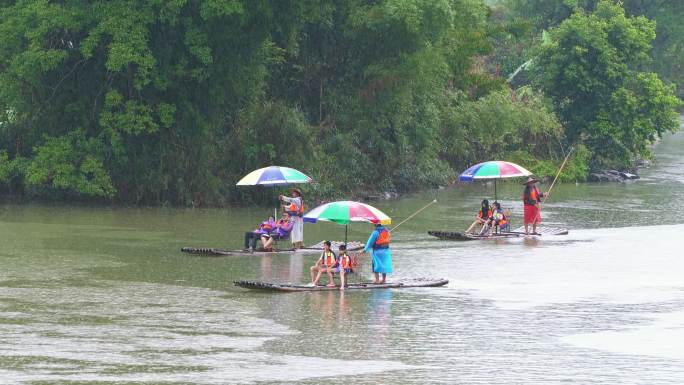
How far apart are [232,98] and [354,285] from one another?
1821 cm

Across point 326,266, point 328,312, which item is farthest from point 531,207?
point 328,312

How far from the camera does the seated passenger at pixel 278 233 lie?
30.6 meters

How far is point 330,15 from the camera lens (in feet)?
146

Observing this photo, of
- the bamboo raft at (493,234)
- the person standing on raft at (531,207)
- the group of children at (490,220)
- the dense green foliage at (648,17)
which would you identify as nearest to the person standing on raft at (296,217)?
the bamboo raft at (493,234)

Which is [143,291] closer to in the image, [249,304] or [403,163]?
[249,304]

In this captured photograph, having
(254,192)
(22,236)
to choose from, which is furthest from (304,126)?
(22,236)

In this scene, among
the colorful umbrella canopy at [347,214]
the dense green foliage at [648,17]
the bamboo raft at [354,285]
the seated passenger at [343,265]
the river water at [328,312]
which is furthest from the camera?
the dense green foliage at [648,17]

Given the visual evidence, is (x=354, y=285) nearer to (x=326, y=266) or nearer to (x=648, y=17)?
(x=326, y=266)

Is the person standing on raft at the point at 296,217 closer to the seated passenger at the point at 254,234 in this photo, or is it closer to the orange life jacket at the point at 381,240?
the seated passenger at the point at 254,234

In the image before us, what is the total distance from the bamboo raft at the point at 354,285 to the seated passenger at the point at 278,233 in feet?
17.3

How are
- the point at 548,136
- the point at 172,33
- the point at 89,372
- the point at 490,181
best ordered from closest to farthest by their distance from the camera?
the point at 89,372 → the point at 172,33 → the point at 490,181 → the point at 548,136

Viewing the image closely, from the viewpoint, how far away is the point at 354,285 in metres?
25.1

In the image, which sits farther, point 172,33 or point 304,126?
point 304,126

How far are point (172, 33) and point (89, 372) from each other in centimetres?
2350
